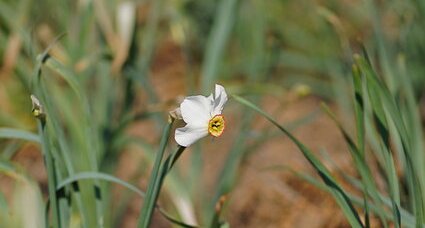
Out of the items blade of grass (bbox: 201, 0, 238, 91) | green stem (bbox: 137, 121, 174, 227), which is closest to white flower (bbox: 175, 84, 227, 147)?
green stem (bbox: 137, 121, 174, 227)

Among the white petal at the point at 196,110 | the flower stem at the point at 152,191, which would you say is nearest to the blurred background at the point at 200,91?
the flower stem at the point at 152,191

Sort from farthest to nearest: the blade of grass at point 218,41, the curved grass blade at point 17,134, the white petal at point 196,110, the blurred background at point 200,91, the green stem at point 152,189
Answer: the blade of grass at point 218,41 < the blurred background at point 200,91 < the curved grass blade at point 17,134 < the green stem at point 152,189 < the white petal at point 196,110

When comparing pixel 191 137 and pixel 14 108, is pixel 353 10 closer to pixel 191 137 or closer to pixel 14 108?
pixel 14 108

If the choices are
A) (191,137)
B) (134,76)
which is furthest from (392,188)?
(134,76)

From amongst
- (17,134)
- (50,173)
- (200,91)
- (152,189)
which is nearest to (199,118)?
(152,189)

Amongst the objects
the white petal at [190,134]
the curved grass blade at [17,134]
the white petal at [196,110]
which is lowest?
the curved grass blade at [17,134]

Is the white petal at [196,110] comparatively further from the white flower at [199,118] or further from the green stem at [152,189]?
the green stem at [152,189]

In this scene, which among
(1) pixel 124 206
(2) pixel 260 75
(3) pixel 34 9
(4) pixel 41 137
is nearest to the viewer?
(4) pixel 41 137

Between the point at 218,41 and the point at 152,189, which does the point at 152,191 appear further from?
the point at 218,41
